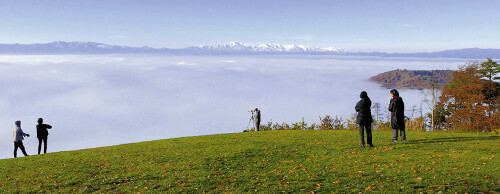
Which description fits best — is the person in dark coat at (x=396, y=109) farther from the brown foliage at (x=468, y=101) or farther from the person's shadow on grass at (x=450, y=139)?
the brown foliage at (x=468, y=101)

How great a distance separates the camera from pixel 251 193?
9.70 metres

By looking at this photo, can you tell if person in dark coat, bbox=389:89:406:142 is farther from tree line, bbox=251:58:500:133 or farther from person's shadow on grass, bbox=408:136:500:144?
tree line, bbox=251:58:500:133

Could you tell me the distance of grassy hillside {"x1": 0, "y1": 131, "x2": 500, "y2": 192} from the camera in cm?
989

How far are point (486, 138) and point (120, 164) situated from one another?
66.3 feet

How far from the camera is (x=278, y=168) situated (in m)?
12.7

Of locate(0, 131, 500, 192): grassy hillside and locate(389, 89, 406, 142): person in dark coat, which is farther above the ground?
locate(389, 89, 406, 142): person in dark coat

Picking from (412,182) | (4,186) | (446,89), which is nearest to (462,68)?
(446,89)

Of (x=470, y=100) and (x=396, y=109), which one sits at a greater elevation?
(x=396, y=109)

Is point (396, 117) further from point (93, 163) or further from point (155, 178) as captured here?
point (93, 163)

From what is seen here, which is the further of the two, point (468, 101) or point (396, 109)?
point (468, 101)

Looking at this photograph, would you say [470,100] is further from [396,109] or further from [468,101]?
[396,109]

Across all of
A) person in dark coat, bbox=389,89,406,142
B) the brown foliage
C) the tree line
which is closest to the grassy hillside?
person in dark coat, bbox=389,89,406,142

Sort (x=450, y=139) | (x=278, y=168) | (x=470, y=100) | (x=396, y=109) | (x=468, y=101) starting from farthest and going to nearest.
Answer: (x=468, y=101)
(x=470, y=100)
(x=450, y=139)
(x=396, y=109)
(x=278, y=168)

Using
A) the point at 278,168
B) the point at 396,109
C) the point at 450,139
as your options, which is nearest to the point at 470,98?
the point at 450,139
